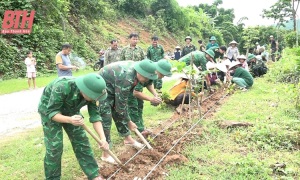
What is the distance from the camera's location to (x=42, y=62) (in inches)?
639

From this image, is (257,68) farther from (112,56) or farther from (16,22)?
(16,22)

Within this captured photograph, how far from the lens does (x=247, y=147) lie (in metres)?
5.16

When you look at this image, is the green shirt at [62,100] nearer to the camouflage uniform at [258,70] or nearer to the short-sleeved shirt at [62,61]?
the short-sleeved shirt at [62,61]

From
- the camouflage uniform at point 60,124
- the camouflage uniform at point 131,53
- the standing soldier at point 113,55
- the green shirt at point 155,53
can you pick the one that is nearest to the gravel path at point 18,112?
the standing soldier at point 113,55

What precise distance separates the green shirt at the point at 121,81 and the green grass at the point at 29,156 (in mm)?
893

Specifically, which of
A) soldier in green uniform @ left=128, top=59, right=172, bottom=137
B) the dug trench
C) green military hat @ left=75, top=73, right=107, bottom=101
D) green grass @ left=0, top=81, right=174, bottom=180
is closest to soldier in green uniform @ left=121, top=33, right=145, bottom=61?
the dug trench

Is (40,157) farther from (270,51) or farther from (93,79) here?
(270,51)

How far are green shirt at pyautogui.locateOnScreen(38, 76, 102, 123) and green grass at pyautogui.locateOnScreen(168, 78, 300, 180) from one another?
5.09 feet

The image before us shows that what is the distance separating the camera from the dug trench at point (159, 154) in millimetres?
4301

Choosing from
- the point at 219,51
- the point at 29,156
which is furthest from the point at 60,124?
the point at 219,51

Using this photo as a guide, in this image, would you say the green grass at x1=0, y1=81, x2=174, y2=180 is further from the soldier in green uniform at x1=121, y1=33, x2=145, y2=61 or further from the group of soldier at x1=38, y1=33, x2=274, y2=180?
the soldier in green uniform at x1=121, y1=33, x2=145, y2=61

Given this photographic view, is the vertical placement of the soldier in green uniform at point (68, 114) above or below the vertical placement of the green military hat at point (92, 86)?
below

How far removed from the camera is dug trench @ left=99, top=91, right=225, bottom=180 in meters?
4.30

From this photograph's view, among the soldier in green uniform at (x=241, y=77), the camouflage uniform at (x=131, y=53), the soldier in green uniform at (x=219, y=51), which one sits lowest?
the soldier in green uniform at (x=241, y=77)
